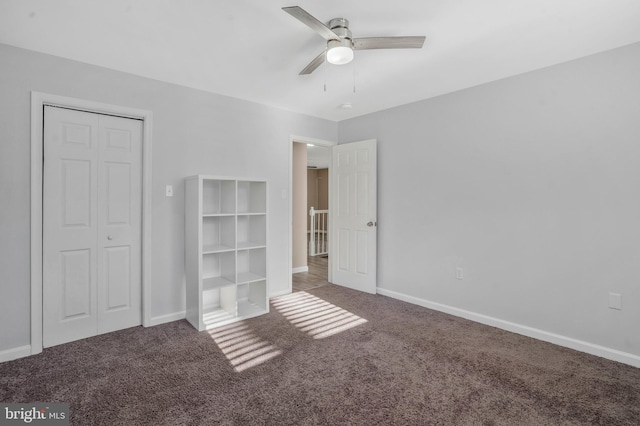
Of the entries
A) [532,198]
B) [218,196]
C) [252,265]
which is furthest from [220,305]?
[532,198]

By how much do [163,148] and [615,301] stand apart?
413 cm

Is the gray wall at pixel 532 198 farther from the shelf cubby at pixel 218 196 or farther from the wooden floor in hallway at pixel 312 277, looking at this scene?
the shelf cubby at pixel 218 196

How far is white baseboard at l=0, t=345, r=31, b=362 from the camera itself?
7.86 feet

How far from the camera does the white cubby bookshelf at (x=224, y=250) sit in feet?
10.2

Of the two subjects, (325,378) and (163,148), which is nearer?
(325,378)

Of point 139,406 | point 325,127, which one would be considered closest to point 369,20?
point 325,127

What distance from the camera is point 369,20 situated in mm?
2098

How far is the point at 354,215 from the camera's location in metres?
4.37

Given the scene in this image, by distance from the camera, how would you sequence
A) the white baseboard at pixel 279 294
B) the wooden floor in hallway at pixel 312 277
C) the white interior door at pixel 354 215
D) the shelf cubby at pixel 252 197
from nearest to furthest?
the shelf cubby at pixel 252 197 → the white baseboard at pixel 279 294 → the white interior door at pixel 354 215 → the wooden floor in hallway at pixel 312 277

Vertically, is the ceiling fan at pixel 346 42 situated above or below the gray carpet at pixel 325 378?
above

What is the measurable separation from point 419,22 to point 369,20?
0.34 metres

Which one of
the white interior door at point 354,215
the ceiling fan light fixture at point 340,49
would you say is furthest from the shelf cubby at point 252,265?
the ceiling fan light fixture at point 340,49

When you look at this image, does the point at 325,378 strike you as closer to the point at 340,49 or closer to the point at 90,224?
the point at 340,49

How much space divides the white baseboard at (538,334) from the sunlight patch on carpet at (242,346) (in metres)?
1.93
